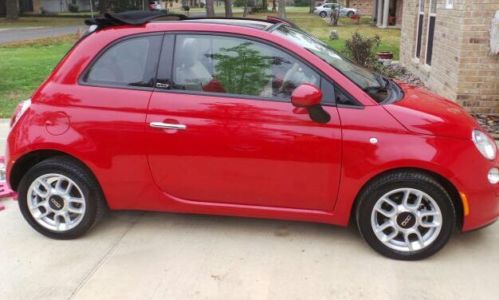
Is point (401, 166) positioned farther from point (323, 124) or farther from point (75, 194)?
point (75, 194)

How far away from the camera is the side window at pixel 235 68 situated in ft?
12.0

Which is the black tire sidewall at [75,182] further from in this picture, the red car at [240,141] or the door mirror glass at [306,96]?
the door mirror glass at [306,96]

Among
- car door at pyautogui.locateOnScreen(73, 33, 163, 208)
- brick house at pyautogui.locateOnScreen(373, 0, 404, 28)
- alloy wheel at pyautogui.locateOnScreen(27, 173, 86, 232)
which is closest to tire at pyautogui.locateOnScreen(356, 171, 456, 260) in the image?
car door at pyautogui.locateOnScreen(73, 33, 163, 208)

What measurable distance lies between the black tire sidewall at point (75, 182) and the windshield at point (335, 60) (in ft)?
5.93

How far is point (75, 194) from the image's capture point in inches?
158

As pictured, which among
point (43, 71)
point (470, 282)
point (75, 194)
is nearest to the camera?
point (470, 282)

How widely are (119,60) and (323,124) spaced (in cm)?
157

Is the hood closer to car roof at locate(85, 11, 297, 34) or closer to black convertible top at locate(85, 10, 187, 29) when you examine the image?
car roof at locate(85, 11, 297, 34)

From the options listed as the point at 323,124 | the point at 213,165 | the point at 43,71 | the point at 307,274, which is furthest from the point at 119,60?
the point at 43,71

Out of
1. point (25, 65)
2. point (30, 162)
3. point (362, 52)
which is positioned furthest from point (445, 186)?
point (25, 65)

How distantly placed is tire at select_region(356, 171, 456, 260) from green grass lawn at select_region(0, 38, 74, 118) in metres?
6.37

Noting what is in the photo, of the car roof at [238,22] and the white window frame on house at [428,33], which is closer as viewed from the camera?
the car roof at [238,22]

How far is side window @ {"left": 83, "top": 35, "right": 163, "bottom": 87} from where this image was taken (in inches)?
150

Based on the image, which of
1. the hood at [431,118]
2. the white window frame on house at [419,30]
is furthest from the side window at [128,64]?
the white window frame on house at [419,30]
